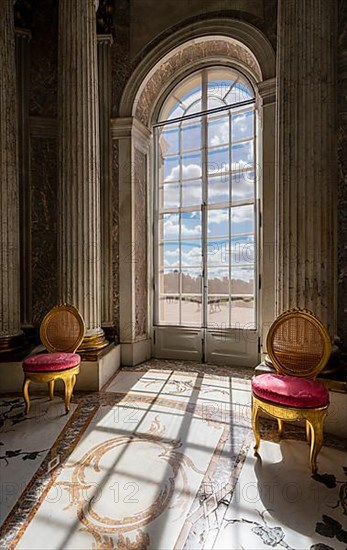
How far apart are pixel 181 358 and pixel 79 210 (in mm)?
2688

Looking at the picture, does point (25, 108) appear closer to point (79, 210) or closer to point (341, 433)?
point (79, 210)

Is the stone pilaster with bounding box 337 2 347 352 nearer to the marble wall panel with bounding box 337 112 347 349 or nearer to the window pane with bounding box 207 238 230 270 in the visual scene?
the marble wall panel with bounding box 337 112 347 349

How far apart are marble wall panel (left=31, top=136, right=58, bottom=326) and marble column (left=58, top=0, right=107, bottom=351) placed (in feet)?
2.96

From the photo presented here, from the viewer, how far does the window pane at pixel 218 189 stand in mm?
5043

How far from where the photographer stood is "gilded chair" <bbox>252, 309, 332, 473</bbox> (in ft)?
7.61

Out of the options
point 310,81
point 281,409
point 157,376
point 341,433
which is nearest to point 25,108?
point 310,81

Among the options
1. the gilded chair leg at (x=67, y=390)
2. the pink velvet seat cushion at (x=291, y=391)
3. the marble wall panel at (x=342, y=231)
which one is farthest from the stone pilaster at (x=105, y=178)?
the marble wall panel at (x=342, y=231)

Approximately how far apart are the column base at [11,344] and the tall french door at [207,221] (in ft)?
6.56

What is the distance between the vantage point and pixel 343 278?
3410 millimetres

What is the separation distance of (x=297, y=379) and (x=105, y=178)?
3716 millimetres

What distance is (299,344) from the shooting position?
9.27 feet

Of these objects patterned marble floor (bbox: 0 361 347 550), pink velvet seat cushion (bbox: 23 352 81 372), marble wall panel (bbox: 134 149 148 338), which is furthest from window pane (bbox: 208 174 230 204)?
pink velvet seat cushion (bbox: 23 352 81 372)

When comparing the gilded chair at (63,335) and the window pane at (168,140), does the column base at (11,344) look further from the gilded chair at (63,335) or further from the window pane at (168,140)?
the window pane at (168,140)

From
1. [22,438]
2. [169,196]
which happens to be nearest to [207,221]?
[169,196]
